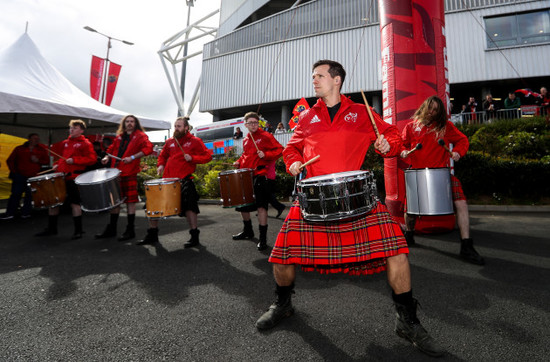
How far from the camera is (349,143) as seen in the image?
2.10 m

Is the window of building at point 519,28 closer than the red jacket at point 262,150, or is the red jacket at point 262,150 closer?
the red jacket at point 262,150

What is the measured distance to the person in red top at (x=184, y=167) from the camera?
→ 4.54 m

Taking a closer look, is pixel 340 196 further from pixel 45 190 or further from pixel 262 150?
pixel 45 190

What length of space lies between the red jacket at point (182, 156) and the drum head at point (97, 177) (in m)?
0.72

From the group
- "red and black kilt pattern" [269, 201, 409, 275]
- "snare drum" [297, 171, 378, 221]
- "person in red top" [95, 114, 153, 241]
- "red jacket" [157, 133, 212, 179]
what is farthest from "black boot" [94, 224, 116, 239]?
"snare drum" [297, 171, 378, 221]

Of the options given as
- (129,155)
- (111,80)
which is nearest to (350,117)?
(129,155)

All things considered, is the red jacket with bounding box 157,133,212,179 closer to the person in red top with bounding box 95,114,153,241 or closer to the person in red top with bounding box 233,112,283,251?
the person in red top with bounding box 95,114,153,241

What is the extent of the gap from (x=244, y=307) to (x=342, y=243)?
3.50 ft

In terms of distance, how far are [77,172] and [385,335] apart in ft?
18.5

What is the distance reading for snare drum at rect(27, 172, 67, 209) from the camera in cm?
494

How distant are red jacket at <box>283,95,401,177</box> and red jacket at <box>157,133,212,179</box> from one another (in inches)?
109

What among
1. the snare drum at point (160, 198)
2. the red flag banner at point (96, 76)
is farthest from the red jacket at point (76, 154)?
the red flag banner at point (96, 76)

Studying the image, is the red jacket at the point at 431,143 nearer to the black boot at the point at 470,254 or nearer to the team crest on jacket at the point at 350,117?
the black boot at the point at 470,254

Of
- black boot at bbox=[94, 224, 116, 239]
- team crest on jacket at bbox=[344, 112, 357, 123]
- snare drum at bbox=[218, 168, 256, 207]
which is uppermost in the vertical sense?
team crest on jacket at bbox=[344, 112, 357, 123]
